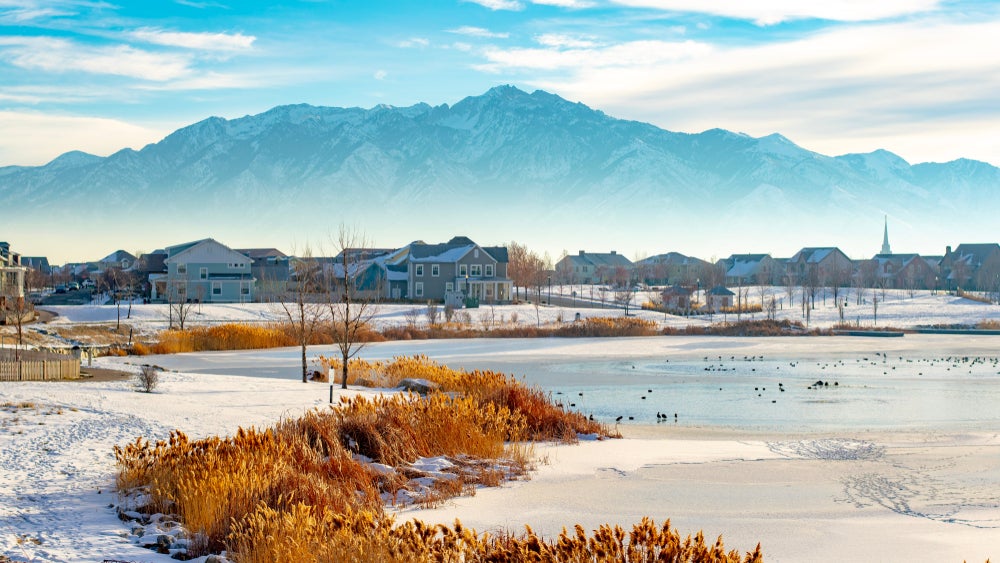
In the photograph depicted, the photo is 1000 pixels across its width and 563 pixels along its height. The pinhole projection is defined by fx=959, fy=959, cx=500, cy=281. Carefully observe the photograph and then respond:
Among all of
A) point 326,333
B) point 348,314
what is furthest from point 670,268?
point 348,314

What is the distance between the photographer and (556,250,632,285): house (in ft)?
529

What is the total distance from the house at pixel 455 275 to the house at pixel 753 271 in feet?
196

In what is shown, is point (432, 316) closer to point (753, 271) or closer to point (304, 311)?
point (304, 311)

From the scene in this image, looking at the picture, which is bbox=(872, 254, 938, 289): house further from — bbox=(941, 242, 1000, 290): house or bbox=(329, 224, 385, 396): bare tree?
bbox=(329, 224, 385, 396): bare tree

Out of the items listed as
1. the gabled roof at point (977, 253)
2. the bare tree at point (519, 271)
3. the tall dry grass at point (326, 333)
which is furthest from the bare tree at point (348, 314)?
the gabled roof at point (977, 253)

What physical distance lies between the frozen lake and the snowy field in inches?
10.1

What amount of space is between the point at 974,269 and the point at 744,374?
10627 cm

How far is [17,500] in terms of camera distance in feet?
36.2

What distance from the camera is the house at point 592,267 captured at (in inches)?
6348

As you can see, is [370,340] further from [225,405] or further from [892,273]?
[892,273]

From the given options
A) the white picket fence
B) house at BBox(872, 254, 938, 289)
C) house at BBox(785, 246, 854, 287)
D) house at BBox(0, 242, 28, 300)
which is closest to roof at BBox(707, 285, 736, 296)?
house at BBox(785, 246, 854, 287)

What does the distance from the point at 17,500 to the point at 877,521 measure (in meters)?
10.1

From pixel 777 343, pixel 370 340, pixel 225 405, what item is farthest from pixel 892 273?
pixel 225 405

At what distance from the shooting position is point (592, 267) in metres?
169
